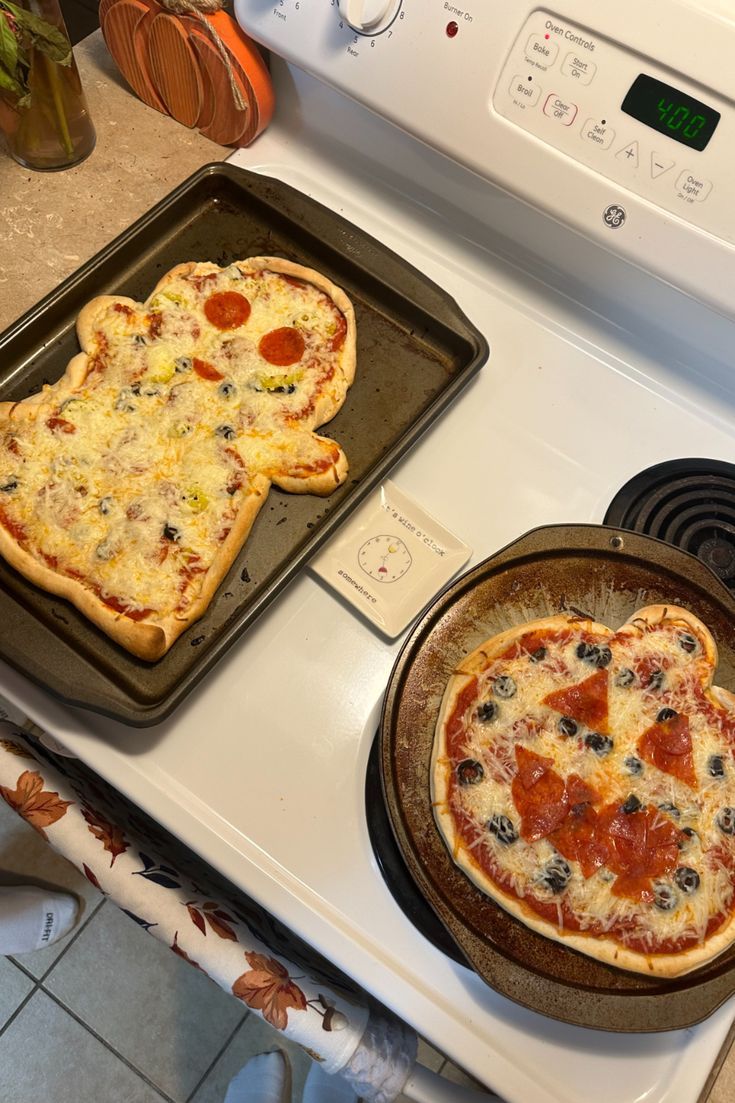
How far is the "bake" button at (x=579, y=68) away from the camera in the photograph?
3.36 feet

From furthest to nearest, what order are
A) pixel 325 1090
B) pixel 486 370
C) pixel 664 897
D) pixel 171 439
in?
pixel 325 1090, pixel 486 370, pixel 171 439, pixel 664 897

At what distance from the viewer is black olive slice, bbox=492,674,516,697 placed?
101cm

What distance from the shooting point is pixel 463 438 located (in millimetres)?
1243

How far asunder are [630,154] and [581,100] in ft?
0.31

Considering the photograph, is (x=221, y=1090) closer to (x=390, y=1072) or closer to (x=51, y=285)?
(x=390, y=1072)

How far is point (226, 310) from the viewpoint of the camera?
1264mm

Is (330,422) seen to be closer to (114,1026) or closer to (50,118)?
(50,118)

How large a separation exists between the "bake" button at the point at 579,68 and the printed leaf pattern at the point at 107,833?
44.8 inches

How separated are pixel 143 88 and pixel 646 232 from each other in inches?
36.2

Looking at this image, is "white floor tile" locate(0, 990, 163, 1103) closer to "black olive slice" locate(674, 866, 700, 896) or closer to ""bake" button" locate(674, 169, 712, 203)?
"black olive slice" locate(674, 866, 700, 896)

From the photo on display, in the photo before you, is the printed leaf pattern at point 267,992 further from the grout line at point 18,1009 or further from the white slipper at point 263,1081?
the grout line at point 18,1009

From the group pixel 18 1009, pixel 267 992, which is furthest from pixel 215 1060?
pixel 267 992

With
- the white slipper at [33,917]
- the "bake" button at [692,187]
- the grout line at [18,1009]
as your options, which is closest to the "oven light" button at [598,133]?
the "bake" button at [692,187]

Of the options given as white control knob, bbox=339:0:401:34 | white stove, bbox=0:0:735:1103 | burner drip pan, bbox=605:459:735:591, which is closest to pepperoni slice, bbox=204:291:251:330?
white stove, bbox=0:0:735:1103
